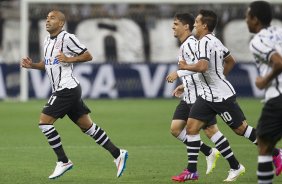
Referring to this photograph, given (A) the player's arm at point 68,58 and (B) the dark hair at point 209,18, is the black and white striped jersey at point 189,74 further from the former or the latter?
(A) the player's arm at point 68,58

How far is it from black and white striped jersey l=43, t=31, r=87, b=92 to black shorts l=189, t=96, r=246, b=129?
1.81 m

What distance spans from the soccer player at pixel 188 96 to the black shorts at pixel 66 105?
1357 millimetres

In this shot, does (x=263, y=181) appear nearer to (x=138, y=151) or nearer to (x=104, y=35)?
(x=138, y=151)

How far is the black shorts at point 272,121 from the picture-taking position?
8.80 m

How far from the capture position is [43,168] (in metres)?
12.6

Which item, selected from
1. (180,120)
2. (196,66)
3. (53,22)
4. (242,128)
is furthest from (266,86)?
(53,22)

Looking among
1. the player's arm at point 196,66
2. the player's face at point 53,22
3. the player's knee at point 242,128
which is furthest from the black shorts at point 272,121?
the player's face at point 53,22

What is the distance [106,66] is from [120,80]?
68 centimetres

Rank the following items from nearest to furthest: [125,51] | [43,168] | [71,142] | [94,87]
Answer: [43,168]
[71,142]
[94,87]
[125,51]

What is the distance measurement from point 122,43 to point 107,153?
648 inches

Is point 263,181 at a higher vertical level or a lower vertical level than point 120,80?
higher

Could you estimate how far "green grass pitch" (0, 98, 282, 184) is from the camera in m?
11.7

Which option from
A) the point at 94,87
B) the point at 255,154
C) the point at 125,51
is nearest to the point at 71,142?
the point at 255,154

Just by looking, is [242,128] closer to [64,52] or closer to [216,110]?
[216,110]
